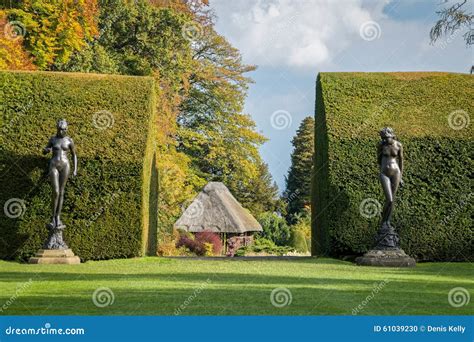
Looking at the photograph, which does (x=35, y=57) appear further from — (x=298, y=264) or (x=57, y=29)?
(x=298, y=264)

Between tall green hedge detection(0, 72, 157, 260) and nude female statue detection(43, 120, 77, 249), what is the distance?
31.9 inches

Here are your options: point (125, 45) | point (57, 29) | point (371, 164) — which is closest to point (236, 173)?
point (125, 45)

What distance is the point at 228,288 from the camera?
9.66m

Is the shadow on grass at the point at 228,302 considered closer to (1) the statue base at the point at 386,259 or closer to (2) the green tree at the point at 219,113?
(1) the statue base at the point at 386,259

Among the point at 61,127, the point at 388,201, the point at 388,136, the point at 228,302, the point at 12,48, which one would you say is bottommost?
the point at 228,302

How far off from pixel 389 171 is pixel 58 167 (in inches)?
284

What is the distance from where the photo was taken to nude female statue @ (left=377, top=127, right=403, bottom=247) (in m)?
14.6

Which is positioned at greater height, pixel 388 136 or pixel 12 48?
pixel 12 48

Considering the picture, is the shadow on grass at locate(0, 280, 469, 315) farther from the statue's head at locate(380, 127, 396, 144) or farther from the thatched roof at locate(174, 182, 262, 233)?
the thatched roof at locate(174, 182, 262, 233)

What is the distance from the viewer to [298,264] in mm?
14586

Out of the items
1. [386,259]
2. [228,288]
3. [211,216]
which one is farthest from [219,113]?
[228,288]

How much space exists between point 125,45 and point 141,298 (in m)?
23.8

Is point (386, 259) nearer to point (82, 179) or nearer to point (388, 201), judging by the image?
point (388, 201)

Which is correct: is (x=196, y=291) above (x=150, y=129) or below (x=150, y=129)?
below
